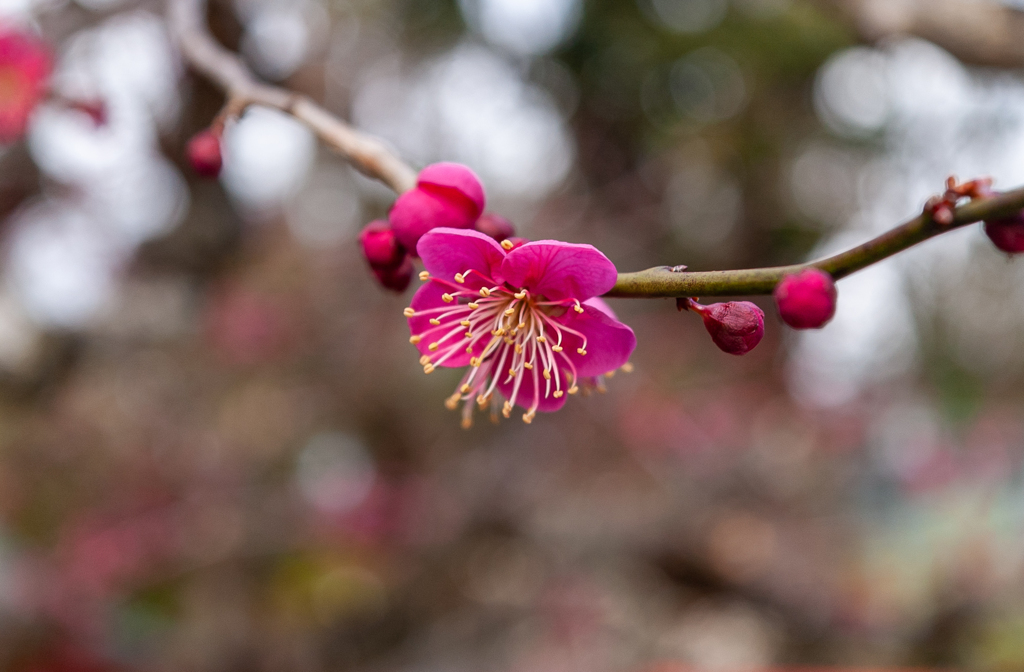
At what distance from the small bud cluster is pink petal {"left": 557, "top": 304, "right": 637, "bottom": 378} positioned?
4.6 inches

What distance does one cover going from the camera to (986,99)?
2326 mm

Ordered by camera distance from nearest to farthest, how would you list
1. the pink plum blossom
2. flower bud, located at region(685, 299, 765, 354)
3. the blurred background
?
Answer: 1. flower bud, located at region(685, 299, 765, 354)
2. the pink plum blossom
3. the blurred background

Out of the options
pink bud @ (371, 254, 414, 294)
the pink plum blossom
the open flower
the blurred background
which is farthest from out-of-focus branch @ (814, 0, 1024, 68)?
the pink plum blossom

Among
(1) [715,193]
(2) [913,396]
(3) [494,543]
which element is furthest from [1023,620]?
(1) [715,193]

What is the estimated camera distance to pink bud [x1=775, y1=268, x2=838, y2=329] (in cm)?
48

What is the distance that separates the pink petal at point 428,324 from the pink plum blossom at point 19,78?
1.09 metres

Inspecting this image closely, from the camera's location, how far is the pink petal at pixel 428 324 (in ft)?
2.49

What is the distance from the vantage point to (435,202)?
66 centimetres

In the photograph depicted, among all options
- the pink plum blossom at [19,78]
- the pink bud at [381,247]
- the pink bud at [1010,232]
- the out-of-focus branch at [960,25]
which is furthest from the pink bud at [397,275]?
the out-of-focus branch at [960,25]

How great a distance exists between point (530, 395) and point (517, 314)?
104 millimetres

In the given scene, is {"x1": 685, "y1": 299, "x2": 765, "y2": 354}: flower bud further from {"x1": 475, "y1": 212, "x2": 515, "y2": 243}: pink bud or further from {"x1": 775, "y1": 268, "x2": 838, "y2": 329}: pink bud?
{"x1": 475, "y1": 212, "x2": 515, "y2": 243}: pink bud

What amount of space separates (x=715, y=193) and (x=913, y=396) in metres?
2.37

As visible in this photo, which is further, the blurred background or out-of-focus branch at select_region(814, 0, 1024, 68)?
the blurred background

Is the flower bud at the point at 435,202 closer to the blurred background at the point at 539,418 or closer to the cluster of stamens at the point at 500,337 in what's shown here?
the cluster of stamens at the point at 500,337
